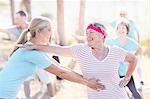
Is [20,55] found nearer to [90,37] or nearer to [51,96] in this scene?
Result: [90,37]

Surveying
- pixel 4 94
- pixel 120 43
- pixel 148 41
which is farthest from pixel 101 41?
pixel 148 41

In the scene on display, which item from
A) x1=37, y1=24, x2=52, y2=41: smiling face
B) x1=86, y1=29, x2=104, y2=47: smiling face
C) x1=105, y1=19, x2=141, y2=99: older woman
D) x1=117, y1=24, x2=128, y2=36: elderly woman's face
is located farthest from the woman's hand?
x1=117, y1=24, x2=128, y2=36: elderly woman's face

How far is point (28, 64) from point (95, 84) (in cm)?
61

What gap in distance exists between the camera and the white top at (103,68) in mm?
4004

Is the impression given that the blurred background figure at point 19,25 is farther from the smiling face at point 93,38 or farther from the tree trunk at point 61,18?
the tree trunk at point 61,18

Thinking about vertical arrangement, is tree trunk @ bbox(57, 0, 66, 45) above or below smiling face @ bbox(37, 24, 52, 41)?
below

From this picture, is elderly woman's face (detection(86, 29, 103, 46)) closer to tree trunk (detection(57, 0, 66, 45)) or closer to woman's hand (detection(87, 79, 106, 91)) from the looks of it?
woman's hand (detection(87, 79, 106, 91))

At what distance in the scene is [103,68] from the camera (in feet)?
13.1

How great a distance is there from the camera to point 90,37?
4008 millimetres

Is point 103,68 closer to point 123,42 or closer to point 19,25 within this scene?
point 123,42

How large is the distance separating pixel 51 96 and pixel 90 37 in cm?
406

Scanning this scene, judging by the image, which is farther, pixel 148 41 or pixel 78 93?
pixel 148 41

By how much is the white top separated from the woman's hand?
0.03 meters

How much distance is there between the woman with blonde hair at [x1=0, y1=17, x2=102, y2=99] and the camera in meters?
3.72
